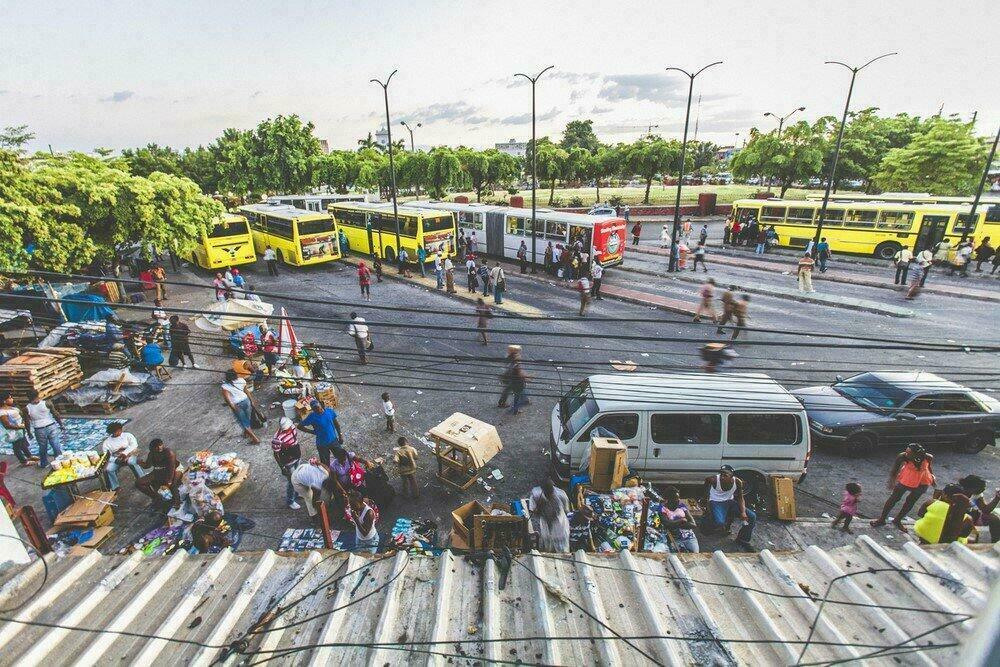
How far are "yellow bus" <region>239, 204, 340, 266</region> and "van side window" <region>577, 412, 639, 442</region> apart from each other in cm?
1931

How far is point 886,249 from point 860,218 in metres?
1.89

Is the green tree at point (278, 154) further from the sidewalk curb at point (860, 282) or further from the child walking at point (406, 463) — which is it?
the child walking at point (406, 463)

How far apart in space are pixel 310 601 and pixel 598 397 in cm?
523

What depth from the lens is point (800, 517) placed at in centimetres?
758

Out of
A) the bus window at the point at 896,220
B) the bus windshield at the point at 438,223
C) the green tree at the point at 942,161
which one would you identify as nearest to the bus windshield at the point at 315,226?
the bus windshield at the point at 438,223

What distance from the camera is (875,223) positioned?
23.0 meters

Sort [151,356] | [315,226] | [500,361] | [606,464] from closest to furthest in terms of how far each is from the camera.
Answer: [606,464], [500,361], [151,356], [315,226]

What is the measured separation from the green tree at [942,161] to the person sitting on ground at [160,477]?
45.0 m

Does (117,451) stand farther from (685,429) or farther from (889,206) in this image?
(889,206)

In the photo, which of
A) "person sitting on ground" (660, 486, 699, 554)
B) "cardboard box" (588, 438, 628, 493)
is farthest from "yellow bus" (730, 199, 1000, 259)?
"cardboard box" (588, 438, 628, 493)

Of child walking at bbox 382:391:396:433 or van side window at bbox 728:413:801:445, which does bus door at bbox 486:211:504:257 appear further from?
van side window at bbox 728:413:801:445

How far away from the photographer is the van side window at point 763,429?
7547 mm

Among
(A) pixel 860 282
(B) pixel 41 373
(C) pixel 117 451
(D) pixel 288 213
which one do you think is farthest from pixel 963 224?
(B) pixel 41 373

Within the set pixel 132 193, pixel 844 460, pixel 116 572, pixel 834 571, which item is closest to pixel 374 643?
→ pixel 116 572
